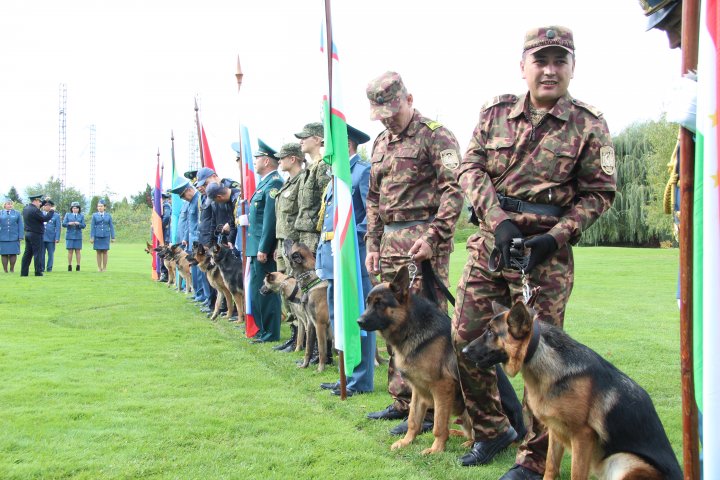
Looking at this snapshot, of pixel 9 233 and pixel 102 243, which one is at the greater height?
pixel 9 233

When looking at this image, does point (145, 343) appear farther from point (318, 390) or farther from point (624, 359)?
point (624, 359)

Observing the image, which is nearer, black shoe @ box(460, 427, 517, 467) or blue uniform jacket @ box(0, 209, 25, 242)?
black shoe @ box(460, 427, 517, 467)

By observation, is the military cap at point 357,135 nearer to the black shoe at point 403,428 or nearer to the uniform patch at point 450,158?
the uniform patch at point 450,158

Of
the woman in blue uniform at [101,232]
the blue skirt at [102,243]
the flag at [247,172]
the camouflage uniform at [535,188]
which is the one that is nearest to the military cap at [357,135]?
the camouflage uniform at [535,188]

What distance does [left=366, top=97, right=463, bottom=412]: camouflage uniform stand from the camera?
4.95 m

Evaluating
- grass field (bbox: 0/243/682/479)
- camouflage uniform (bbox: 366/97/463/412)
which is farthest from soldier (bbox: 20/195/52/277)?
camouflage uniform (bbox: 366/97/463/412)

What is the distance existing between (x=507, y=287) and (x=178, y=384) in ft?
13.3

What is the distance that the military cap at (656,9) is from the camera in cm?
278

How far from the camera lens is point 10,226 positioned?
22.2m

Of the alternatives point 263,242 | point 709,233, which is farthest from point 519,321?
point 263,242

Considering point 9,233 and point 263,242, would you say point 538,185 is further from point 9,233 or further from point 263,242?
point 9,233

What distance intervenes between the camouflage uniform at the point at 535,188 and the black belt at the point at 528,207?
1.0 inches

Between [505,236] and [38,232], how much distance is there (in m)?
20.8

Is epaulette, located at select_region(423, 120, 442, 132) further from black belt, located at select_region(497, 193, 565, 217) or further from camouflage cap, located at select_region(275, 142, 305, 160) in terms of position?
camouflage cap, located at select_region(275, 142, 305, 160)
